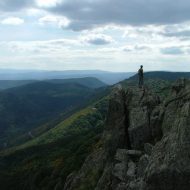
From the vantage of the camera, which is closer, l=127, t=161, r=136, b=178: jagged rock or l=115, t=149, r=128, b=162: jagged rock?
l=127, t=161, r=136, b=178: jagged rock

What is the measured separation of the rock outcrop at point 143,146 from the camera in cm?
3300

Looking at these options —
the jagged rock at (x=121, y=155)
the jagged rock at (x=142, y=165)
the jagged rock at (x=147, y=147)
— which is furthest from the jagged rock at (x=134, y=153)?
the jagged rock at (x=142, y=165)

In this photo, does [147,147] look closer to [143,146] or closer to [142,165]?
[143,146]

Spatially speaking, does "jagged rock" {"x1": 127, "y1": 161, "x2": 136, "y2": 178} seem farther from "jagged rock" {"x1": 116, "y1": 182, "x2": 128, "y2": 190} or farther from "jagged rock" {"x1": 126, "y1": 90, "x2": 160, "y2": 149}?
"jagged rock" {"x1": 126, "y1": 90, "x2": 160, "y2": 149}

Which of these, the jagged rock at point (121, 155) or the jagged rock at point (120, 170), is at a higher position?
the jagged rock at point (121, 155)

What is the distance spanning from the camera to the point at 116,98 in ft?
173

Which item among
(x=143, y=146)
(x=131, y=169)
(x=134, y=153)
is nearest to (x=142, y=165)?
(x=131, y=169)

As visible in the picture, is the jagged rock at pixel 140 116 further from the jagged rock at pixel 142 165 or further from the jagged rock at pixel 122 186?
the jagged rock at pixel 122 186

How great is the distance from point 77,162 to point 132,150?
55329 mm

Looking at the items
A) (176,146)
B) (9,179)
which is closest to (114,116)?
(176,146)

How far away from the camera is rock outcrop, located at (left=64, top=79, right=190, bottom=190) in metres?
33.0

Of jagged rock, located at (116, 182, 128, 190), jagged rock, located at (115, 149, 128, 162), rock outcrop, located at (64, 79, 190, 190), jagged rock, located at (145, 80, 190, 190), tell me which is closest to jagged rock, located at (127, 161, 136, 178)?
rock outcrop, located at (64, 79, 190, 190)

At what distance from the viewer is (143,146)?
147 ft

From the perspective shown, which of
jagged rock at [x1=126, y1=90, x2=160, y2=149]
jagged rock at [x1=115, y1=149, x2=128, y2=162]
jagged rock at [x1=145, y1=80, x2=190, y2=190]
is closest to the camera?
jagged rock at [x1=145, y1=80, x2=190, y2=190]
